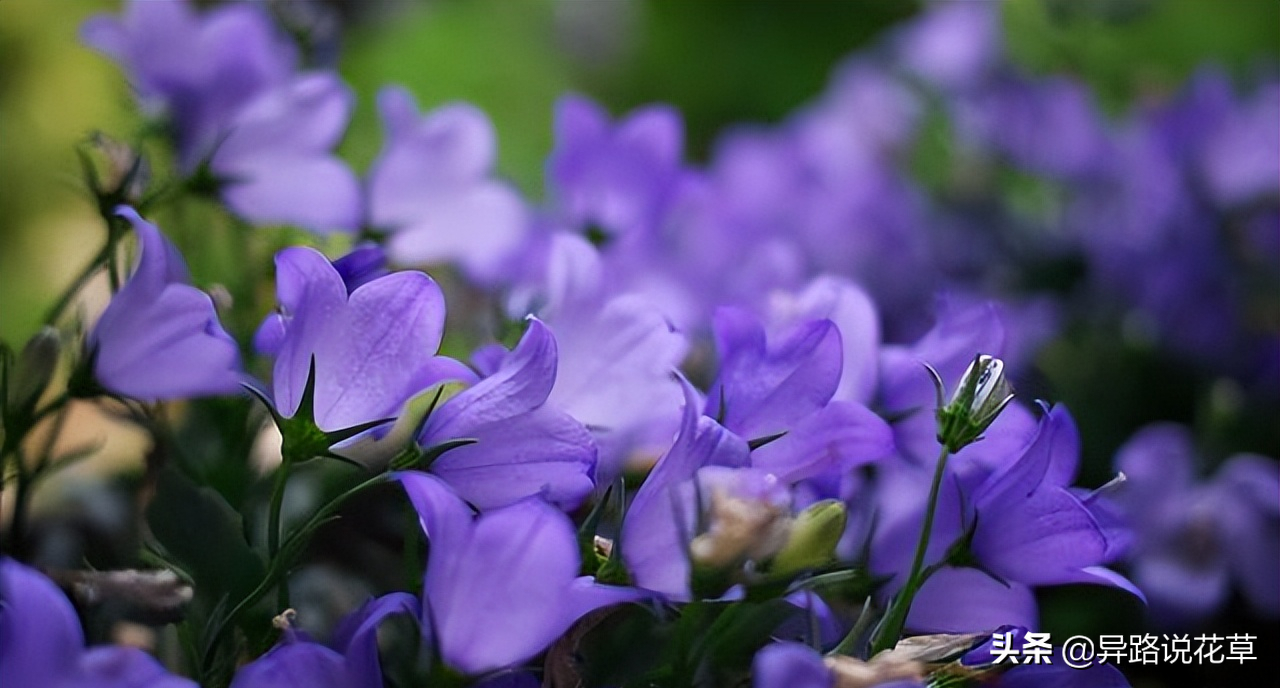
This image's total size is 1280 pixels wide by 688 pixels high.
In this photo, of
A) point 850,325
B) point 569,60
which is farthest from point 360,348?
point 569,60

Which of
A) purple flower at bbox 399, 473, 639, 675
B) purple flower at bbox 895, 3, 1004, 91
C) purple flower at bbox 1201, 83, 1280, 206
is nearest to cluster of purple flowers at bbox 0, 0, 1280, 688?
purple flower at bbox 399, 473, 639, 675

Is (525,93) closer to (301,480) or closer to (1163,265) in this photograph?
(1163,265)

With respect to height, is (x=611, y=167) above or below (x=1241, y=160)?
below

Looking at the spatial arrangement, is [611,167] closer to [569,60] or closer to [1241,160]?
[1241,160]

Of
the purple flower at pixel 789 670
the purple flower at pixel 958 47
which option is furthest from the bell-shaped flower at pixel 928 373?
the purple flower at pixel 958 47

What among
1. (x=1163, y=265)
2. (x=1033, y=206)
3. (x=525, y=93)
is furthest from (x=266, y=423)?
(x=525, y=93)

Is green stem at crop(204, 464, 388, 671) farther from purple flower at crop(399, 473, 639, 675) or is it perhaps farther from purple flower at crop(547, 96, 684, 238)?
purple flower at crop(547, 96, 684, 238)
